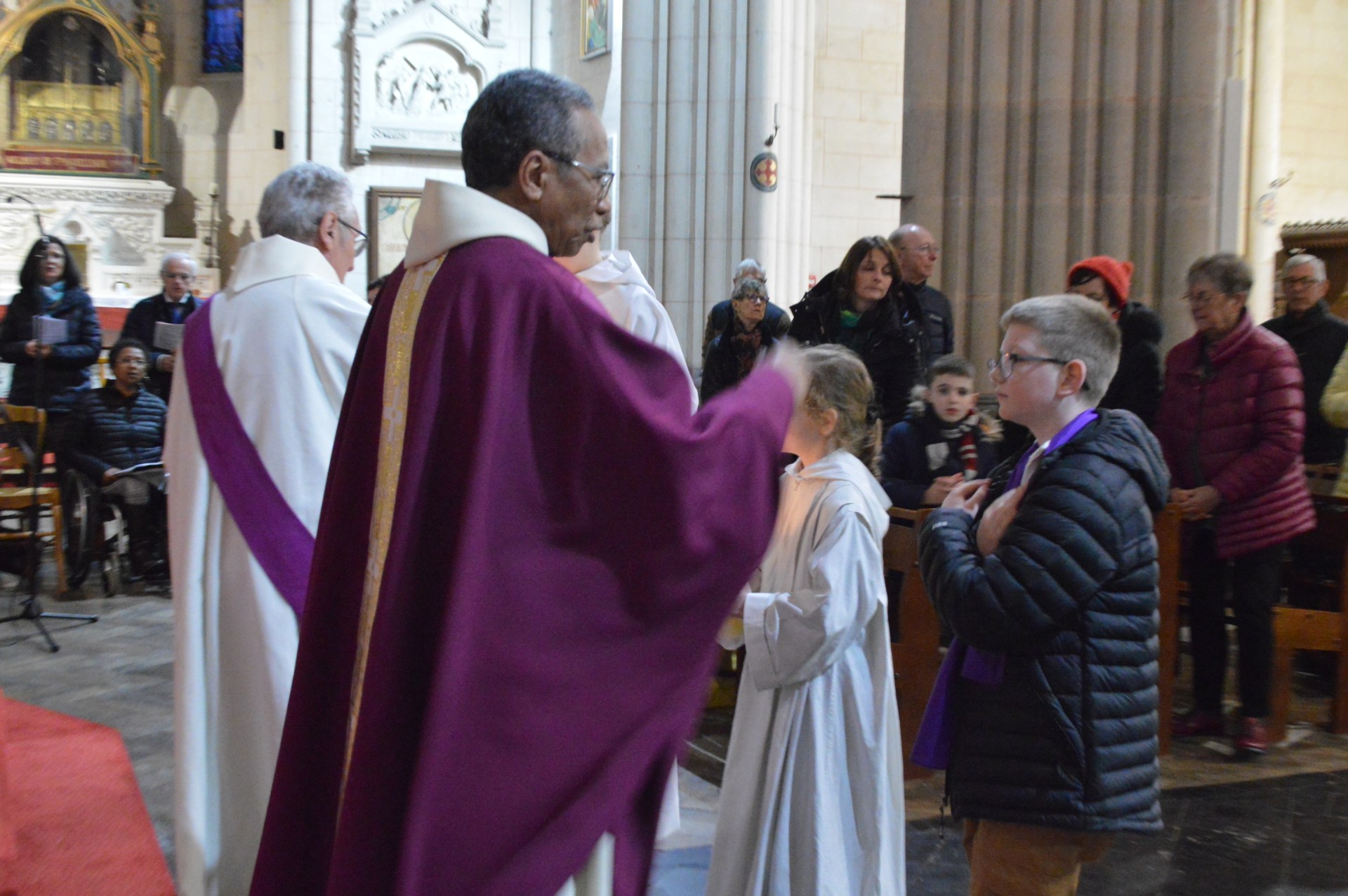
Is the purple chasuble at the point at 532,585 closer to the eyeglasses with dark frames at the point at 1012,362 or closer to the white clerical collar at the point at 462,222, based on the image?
the white clerical collar at the point at 462,222

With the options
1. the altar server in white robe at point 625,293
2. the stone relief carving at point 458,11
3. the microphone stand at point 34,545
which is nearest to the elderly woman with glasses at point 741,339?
the altar server in white robe at point 625,293

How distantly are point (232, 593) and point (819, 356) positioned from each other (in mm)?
1374

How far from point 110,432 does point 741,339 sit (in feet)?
12.5

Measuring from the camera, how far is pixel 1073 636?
2.17m

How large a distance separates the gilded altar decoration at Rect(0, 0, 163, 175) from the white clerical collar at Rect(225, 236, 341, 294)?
12681 millimetres

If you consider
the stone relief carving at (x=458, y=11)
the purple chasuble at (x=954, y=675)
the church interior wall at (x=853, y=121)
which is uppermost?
the stone relief carving at (x=458, y=11)

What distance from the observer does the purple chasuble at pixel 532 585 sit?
171cm

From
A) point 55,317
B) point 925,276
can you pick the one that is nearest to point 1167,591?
point 925,276

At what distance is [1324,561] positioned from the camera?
565 centimetres

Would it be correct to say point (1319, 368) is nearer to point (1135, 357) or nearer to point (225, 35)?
point (1135, 357)

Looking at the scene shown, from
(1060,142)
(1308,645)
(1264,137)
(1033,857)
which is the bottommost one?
(1308,645)

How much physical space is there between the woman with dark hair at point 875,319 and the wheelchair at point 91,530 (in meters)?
4.35

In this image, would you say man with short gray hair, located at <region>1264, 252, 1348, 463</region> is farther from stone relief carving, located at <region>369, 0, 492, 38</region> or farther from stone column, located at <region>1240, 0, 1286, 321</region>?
stone relief carving, located at <region>369, 0, 492, 38</region>

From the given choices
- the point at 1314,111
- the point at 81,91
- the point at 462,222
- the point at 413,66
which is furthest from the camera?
the point at 81,91
